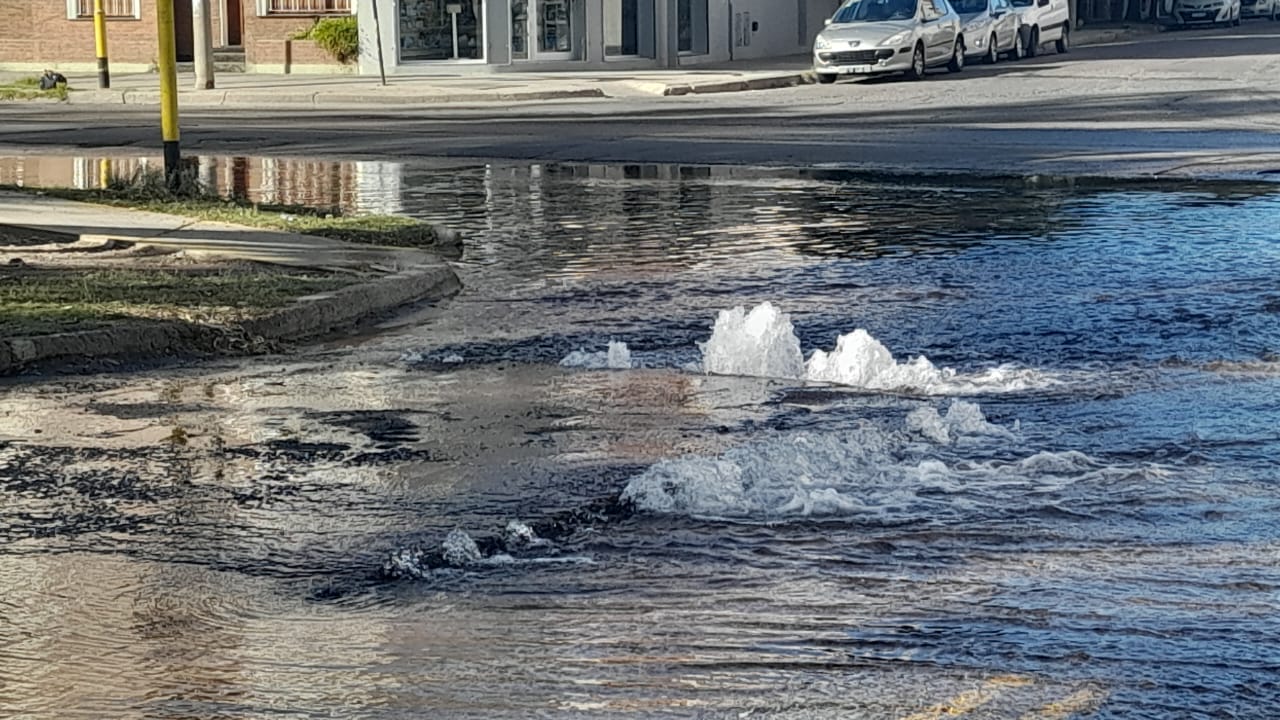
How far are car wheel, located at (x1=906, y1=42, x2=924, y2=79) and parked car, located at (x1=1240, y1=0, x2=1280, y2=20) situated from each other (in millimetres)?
42042

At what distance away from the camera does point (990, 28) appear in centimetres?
3897

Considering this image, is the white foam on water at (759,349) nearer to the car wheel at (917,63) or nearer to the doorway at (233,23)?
the car wheel at (917,63)

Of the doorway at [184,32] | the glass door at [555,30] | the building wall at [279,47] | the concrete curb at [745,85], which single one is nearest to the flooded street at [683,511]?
the concrete curb at [745,85]

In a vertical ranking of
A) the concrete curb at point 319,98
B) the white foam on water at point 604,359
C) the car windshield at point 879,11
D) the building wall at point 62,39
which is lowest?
the concrete curb at point 319,98

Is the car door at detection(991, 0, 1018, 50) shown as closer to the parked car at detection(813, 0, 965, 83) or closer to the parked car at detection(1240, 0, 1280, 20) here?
the parked car at detection(813, 0, 965, 83)

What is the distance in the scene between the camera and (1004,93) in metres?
29.3

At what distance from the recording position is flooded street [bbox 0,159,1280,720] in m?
4.67

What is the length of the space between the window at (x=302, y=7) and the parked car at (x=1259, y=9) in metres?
44.3

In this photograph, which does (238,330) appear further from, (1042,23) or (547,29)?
(1042,23)

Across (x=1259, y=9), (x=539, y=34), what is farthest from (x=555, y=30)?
(x=1259, y=9)

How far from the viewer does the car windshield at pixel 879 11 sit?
35.6 meters

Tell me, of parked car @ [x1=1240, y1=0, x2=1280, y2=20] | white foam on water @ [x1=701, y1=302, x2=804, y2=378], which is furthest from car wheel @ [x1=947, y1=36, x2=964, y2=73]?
parked car @ [x1=1240, y1=0, x2=1280, y2=20]

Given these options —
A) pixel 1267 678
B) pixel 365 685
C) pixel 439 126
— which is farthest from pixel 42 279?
pixel 439 126

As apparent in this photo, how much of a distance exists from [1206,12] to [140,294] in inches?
2274
